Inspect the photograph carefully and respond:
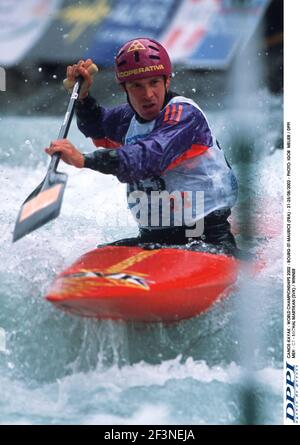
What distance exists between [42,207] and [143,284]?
312 millimetres


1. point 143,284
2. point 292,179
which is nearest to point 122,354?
point 143,284

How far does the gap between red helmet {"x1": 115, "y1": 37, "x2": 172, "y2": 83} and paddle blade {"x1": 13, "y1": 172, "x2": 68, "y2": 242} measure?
0.32m

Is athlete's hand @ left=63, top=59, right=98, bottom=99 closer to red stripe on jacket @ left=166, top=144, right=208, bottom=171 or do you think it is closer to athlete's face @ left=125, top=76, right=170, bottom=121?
athlete's face @ left=125, top=76, right=170, bottom=121

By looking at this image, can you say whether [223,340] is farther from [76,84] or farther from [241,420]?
[76,84]

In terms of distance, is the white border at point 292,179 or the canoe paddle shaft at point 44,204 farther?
the white border at point 292,179

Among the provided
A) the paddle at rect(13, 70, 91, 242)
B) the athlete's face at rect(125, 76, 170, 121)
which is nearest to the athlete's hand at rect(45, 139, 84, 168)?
the paddle at rect(13, 70, 91, 242)

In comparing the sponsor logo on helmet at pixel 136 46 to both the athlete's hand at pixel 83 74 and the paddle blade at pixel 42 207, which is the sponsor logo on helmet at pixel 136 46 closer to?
the athlete's hand at pixel 83 74

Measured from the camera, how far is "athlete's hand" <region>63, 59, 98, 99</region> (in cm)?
220

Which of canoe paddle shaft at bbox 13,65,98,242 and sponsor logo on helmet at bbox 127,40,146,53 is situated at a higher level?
sponsor logo on helmet at bbox 127,40,146,53

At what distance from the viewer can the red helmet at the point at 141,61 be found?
6.64 ft

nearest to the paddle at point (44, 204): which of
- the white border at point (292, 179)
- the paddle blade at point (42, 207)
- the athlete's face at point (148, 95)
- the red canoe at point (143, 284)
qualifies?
the paddle blade at point (42, 207)

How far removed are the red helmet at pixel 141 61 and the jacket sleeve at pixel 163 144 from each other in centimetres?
11

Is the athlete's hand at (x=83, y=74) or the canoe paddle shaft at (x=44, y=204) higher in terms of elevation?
the athlete's hand at (x=83, y=74)

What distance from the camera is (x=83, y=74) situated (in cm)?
220
